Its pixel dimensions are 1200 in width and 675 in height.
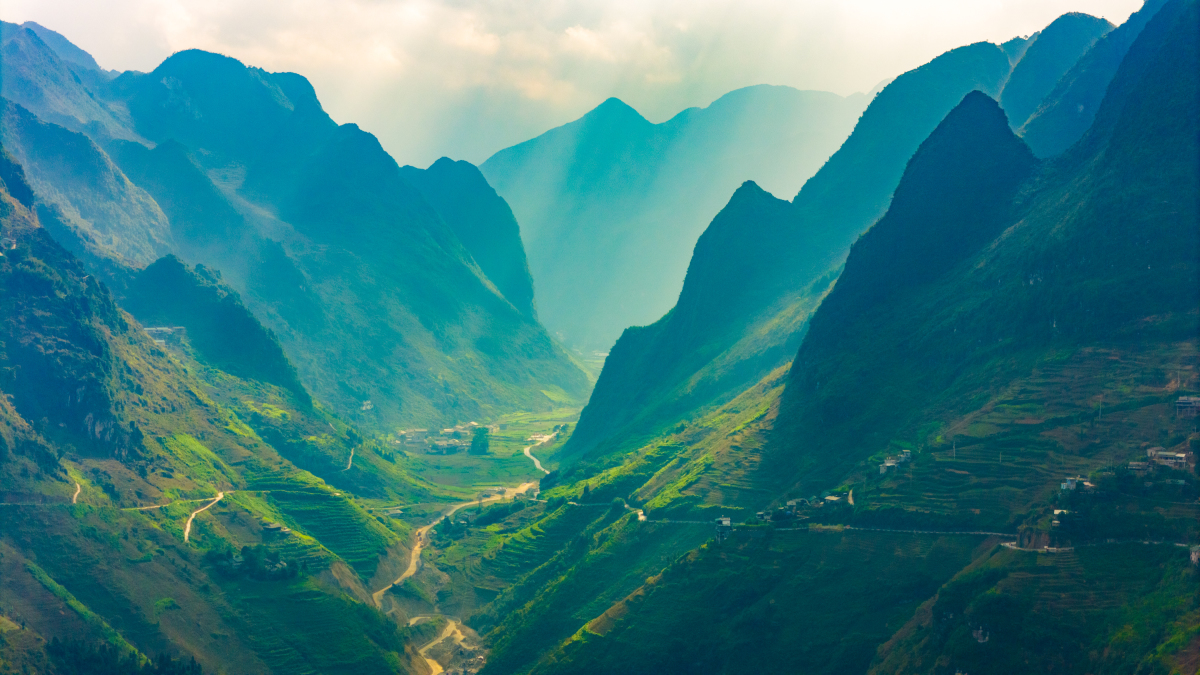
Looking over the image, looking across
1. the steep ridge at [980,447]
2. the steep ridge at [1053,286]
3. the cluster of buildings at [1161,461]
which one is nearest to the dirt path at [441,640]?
the steep ridge at [980,447]

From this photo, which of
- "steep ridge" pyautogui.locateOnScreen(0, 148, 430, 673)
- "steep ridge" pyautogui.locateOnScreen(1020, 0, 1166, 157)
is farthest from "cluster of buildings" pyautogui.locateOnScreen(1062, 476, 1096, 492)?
"steep ridge" pyautogui.locateOnScreen(1020, 0, 1166, 157)

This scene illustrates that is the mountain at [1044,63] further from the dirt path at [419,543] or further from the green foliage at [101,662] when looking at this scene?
the green foliage at [101,662]

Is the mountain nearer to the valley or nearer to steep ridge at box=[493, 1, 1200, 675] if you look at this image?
the valley

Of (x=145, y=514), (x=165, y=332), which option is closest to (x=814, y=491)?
(x=145, y=514)

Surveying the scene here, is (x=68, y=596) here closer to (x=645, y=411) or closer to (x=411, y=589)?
(x=411, y=589)

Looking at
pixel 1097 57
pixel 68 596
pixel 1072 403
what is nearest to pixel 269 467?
pixel 68 596

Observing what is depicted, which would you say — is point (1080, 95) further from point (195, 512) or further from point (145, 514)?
point (145, 514)
